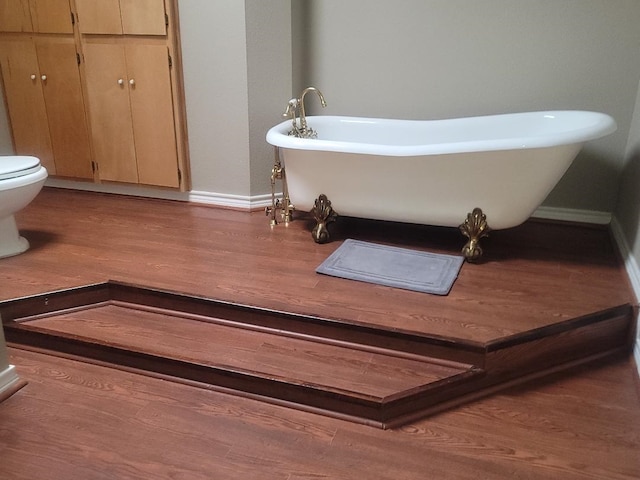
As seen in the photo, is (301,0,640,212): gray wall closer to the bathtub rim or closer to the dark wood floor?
the bathtub rim

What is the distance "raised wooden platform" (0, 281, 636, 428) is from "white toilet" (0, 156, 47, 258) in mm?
532

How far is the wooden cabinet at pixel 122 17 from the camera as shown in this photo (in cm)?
319

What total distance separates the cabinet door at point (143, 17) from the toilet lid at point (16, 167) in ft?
3.29

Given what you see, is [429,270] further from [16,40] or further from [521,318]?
[16,40]

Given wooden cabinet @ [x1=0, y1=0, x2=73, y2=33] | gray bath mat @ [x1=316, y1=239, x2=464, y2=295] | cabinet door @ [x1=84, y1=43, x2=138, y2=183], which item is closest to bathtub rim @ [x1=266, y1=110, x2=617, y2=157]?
gray bath mat @ [x1=316, y1=239, x2=464, y2=295]

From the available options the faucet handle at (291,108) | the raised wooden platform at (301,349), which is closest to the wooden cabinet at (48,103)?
the faucet handle at (291,108)

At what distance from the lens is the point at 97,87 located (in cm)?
346

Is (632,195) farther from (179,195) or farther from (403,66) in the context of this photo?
(179,195)

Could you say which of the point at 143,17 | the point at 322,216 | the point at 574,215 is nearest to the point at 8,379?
the point at 322,216

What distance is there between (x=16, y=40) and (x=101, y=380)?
2.48m

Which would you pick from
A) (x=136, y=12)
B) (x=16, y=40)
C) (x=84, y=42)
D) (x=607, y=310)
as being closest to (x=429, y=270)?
(x=607, y=310)

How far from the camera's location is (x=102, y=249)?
2.90m

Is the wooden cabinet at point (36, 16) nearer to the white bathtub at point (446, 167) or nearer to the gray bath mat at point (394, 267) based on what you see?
the white bathtub at point (446, 167)

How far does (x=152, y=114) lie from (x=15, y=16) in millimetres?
1053
